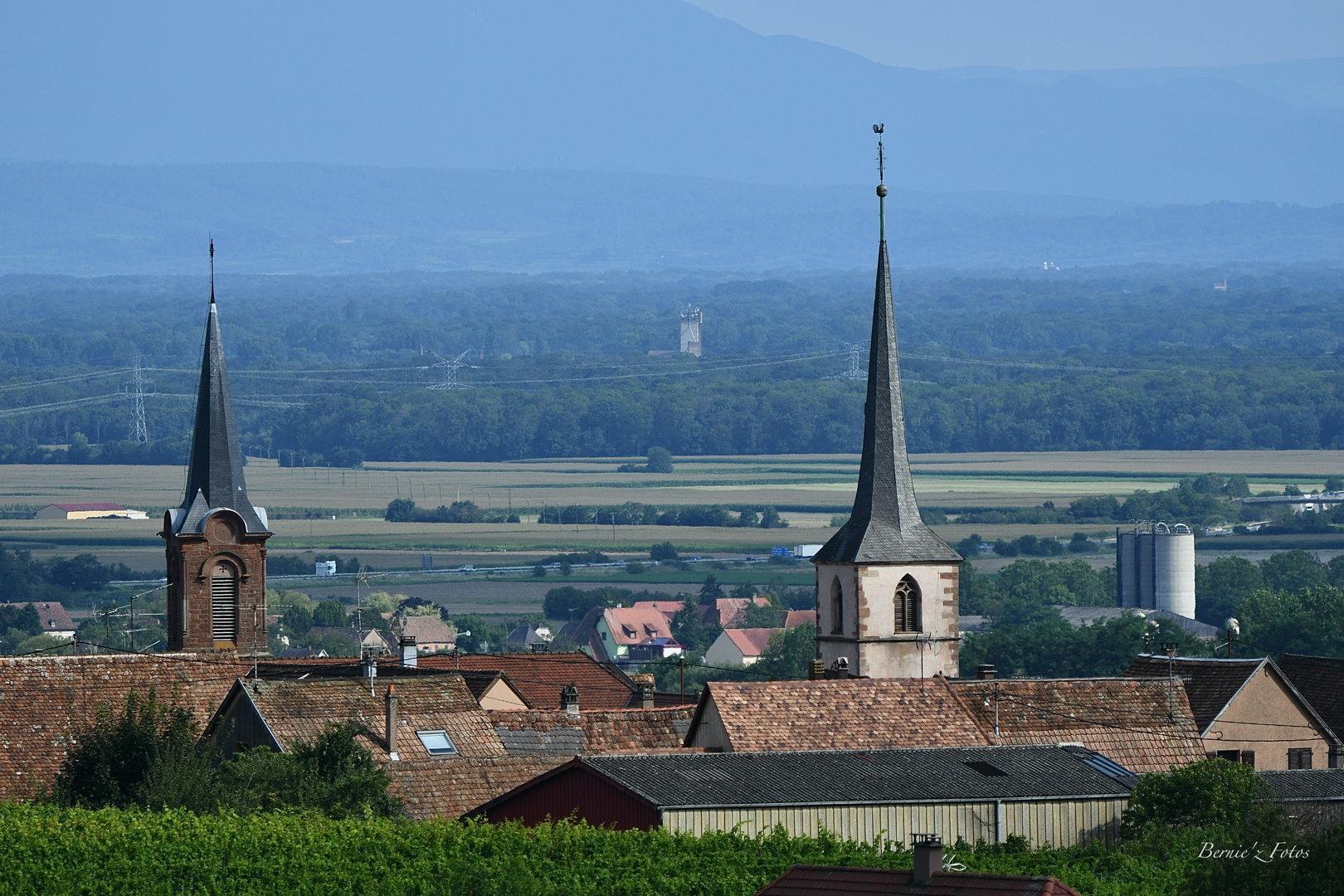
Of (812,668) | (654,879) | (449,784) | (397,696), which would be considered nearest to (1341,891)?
(654,879)

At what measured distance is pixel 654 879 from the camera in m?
36.2

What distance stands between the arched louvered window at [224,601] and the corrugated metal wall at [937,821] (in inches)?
1292

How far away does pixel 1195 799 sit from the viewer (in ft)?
146

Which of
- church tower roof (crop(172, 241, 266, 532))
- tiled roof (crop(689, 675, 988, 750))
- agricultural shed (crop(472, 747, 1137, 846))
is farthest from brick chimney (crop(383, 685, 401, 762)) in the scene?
church tower roof (crop(172, 241, 266, 532))

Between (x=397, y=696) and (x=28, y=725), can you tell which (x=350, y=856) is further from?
(x=28, y=725)

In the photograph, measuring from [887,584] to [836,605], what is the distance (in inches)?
60.3

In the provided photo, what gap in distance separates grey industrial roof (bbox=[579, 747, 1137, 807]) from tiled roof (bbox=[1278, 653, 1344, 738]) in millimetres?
15353

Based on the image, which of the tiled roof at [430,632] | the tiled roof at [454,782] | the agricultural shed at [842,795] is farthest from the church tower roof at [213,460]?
the tiled roof at [430,632]

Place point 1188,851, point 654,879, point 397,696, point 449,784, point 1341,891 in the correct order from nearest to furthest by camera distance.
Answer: point 1341,891
point 654,879
point 1188,851
point 449,784
point 397,696

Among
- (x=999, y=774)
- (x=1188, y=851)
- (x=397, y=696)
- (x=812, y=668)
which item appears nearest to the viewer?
(x=1188, y=851)

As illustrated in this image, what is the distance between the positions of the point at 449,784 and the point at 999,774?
36.3 feet

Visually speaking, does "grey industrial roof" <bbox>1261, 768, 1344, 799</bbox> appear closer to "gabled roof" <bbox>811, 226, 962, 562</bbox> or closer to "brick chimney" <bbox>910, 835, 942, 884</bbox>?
"gabled roof" <bbox>811, 226, 962, 562</bbox>

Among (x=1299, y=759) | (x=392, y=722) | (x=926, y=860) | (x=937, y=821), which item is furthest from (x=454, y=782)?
(x=926, y=860)

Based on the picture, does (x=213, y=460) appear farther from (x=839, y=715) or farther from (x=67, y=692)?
(x=839, y=715)
